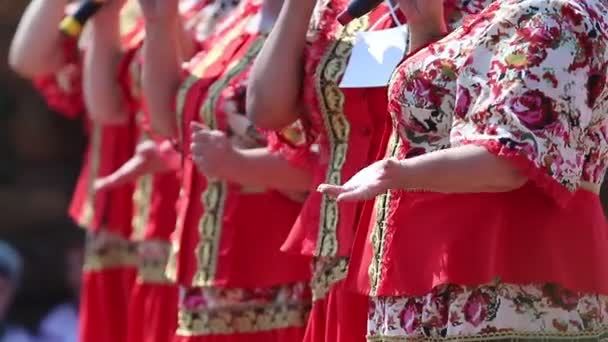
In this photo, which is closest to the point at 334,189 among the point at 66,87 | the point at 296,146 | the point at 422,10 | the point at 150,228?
the point at 422,10

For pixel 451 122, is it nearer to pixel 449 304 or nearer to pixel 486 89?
pixel 486 89

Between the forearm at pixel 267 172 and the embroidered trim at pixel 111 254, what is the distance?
1.41 metres

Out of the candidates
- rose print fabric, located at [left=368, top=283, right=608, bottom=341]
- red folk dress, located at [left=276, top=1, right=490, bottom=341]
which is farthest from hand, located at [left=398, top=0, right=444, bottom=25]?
rose print fabric, located at [left=368, top=283, right=608, bottom=341]

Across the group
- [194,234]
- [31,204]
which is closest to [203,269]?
[194,234]

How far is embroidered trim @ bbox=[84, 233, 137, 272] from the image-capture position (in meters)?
4.71

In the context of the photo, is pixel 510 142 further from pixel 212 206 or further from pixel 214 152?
pixel 212 206

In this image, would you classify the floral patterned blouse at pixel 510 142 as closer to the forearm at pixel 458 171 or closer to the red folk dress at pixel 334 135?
the forearm at pixel 458 171

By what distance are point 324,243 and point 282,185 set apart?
0.38 metres

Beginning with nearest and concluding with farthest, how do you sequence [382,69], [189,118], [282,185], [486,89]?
[486,89] → [382,69] → [282,185] → [189,118]

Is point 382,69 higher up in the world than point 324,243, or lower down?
higher up

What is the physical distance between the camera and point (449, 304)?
249 centimetres

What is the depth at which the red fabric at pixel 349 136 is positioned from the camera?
2963 millimetres

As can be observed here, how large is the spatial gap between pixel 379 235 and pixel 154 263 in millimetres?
1756

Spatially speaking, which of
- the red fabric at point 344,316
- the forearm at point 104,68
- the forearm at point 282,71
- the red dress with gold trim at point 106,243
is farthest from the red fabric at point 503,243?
the red dress with gold trim at point 106,243
